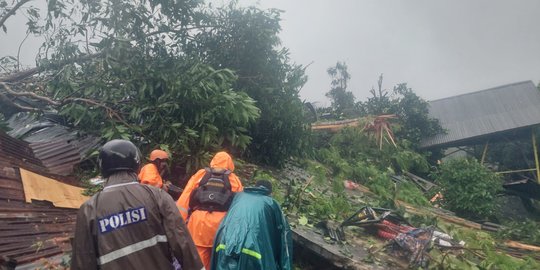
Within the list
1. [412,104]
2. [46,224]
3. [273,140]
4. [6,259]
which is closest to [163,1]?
[273,140]

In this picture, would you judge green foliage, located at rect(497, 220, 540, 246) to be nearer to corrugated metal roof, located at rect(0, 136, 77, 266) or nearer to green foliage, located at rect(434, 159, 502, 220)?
green foliage, located at rect(434, 159, 502, 220)

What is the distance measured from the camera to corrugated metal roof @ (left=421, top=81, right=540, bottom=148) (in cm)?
1360

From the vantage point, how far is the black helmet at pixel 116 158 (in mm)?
2113

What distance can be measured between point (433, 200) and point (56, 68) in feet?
34.9

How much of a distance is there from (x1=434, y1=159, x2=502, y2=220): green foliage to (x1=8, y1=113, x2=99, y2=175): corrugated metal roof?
9414mm

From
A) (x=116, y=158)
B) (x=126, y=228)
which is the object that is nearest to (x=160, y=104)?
(x=116, y=158)

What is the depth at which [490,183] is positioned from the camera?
10.4m

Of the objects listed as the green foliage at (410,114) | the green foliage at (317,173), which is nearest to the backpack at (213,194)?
the green foliage at (317,173)

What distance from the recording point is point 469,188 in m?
10.3

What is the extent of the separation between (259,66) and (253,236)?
5.91 meters

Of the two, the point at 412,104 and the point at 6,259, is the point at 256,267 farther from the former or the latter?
the point at 412,104

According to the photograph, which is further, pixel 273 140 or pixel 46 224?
pixel 273 140

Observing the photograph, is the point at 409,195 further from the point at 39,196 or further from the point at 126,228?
the point at 126,228

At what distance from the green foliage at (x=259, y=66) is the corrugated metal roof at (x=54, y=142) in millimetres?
2936
